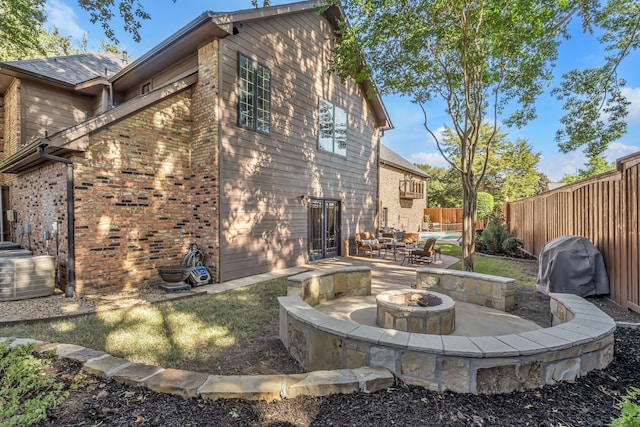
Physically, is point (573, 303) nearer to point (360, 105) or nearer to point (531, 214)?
point (531, 214)

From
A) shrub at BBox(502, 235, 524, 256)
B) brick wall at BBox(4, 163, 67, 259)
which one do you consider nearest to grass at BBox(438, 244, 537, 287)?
shrub at BBox(502, 235, 524, 256)

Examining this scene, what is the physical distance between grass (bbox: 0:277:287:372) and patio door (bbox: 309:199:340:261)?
5.04 metres

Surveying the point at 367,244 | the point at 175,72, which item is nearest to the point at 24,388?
the point at 175,72

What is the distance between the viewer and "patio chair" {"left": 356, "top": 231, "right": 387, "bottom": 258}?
1187cm

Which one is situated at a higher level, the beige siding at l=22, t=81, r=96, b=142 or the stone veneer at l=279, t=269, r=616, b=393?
the beige siding at l=22, t=81, r=96, b=142

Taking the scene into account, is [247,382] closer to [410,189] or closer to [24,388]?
[24,388]

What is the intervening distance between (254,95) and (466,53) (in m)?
5.36

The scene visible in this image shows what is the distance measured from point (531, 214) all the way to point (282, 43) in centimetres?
1103

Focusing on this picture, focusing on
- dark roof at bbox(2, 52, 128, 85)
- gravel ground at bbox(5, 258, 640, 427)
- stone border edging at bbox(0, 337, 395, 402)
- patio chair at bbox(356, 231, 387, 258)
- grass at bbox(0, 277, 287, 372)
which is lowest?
grass at bbox(0, 277, 287, 372)

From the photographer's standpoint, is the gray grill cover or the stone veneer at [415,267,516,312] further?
the gray grill cover

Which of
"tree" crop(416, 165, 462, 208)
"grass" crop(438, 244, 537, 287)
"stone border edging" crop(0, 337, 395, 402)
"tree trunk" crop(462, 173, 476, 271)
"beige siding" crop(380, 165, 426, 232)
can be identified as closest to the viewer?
"stone border edging" crop(0, 337, 395, 402)

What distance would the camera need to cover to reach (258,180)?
8430 mm

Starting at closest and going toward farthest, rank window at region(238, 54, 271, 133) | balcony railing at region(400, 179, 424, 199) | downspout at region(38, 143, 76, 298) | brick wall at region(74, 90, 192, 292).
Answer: downspout at region(38, 143, 76, 298)
brick wall at region(74, 90, 192, 292)
window at region(238, 54, 271, 133)
balcony railing at region(400, 179, 424, 199)

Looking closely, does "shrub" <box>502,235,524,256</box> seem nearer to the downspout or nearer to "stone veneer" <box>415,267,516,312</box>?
"stone veneer" <box>415,267,516,312</box>
